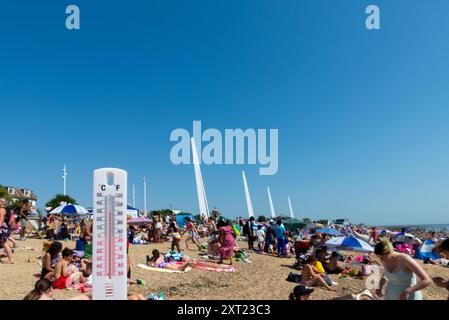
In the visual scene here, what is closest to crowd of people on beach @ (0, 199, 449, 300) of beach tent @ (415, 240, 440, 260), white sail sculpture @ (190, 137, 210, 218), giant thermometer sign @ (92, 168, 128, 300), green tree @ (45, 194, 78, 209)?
giant thermometer sign @ (92, 168, 128, 300)

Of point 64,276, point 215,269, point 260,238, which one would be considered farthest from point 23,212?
point 260,238

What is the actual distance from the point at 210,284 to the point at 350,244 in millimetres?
5987

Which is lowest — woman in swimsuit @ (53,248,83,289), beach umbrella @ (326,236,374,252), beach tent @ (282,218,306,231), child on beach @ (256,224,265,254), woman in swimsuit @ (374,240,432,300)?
beach tent @ (282,218,306,231)

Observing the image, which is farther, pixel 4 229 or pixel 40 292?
pixel 4 229

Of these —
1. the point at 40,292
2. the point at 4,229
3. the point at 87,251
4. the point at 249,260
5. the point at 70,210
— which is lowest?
the point at 249,260

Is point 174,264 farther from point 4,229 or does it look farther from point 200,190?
point 200,190

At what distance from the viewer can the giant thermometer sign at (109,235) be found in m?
3.55

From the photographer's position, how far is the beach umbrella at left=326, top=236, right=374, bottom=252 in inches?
465

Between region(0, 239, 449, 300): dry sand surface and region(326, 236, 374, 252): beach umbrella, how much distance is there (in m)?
1.55

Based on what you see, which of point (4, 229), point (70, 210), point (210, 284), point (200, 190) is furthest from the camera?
point (200, 190)

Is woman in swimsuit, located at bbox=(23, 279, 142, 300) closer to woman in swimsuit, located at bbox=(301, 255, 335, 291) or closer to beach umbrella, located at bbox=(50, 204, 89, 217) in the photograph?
woman in swimsuit, located at bbox=(301, 255, 335, 291)

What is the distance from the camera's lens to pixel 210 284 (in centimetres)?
875
